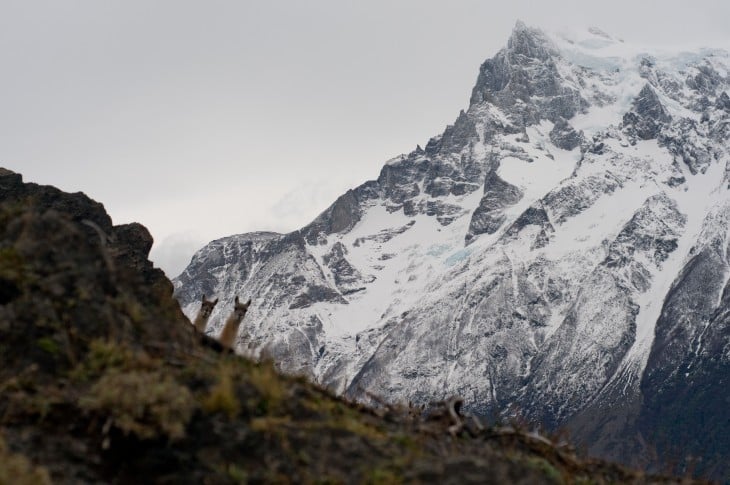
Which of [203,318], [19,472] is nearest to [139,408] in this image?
[19,472]

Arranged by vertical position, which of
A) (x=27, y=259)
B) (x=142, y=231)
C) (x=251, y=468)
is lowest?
(x=251, y=468)

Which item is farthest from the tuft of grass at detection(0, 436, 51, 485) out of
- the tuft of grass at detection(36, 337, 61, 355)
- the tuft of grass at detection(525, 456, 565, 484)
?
the tuft of grass at detection(525, 456, 565, 484)

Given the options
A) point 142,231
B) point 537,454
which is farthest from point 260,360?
point 142,231

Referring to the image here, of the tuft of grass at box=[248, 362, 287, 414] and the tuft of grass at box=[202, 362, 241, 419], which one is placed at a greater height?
the tuft of grass at box=[248, 362, 287, 414]

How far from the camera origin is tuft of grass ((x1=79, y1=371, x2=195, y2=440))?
7.96 meters

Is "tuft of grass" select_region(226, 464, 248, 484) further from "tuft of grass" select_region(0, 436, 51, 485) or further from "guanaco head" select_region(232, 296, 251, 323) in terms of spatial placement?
"guanaco head" select_region(232, 296, 251, 323)

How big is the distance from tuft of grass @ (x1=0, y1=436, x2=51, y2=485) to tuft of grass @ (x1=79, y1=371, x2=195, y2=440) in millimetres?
910

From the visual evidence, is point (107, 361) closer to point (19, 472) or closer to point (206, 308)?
point (19, 472)

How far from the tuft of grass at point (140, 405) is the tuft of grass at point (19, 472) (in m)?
0.91

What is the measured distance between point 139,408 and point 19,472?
128cm

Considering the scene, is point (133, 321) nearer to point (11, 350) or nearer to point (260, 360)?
point (11, 350)

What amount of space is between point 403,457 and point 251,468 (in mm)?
1524

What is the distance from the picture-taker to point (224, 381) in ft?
28.3

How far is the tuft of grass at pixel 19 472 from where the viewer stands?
6812 mm
